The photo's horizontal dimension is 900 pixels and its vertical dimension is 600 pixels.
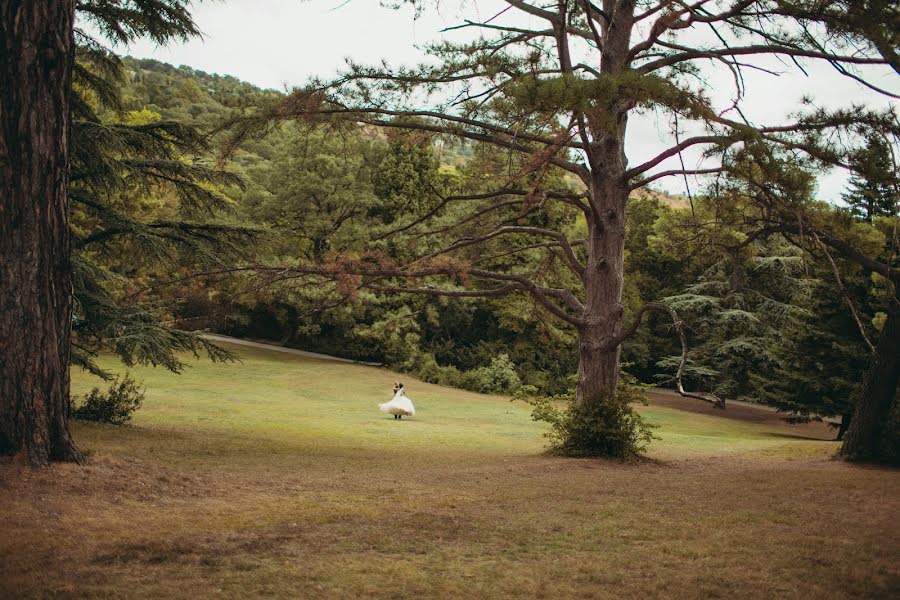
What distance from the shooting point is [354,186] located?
3694 cm

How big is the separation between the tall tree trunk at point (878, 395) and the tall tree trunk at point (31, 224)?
12.5 m

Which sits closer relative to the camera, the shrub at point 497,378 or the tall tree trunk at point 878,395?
the tall tree trunk at point 878,395

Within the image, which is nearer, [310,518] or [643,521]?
[310,518]

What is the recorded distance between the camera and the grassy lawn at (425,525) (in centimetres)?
501

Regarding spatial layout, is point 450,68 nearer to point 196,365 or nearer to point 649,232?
point 196,365

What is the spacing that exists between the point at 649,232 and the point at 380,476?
3631 centimetres

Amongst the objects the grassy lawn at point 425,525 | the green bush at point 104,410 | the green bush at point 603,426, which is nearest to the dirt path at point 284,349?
the green bush at point 104,410

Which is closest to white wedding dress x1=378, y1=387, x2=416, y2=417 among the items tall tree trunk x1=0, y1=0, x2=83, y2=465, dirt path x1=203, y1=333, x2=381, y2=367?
tall tree trunk x1=0, y1=0, x2=83, y2=465

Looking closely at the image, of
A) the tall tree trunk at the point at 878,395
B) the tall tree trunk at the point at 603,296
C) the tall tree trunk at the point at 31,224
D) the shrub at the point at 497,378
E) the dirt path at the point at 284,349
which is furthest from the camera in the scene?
the dirt path at the point at 284,349

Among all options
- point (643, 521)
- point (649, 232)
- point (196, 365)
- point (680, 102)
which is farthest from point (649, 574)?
point (649, 232)

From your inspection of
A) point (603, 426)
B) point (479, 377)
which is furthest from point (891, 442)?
point (479, 377)

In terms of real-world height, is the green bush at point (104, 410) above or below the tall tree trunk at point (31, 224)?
below

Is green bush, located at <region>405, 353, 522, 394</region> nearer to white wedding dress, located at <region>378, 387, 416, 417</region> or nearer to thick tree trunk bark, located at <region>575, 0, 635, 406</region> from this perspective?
white wedding dress, located at <region>378, 387, 416, 417</region>

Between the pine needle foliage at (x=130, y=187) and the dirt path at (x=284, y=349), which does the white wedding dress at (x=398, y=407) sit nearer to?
the pine needle foliage at (x=130, y=187)
